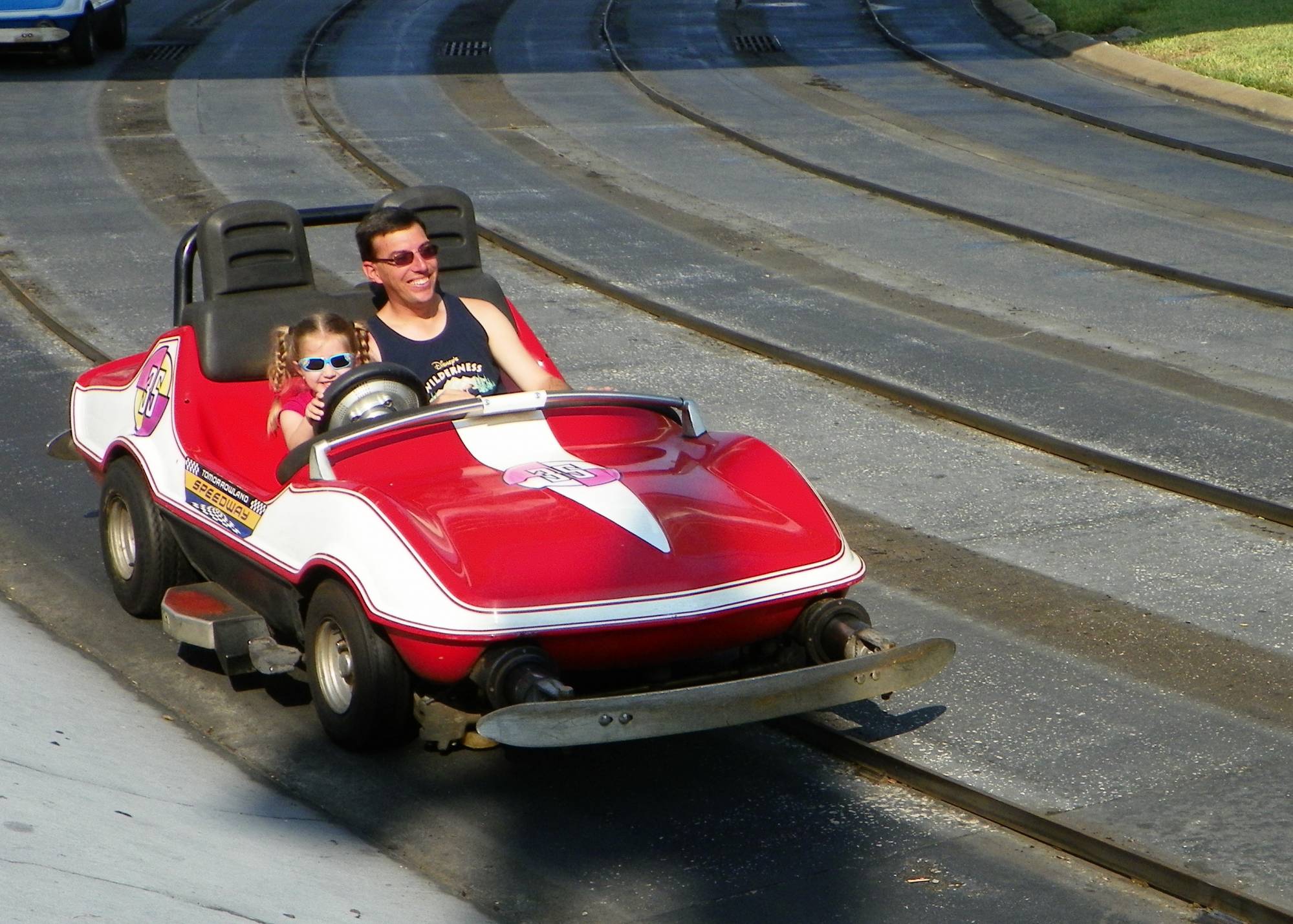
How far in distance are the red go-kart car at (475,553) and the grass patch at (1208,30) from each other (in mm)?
14859

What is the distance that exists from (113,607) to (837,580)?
2740mm

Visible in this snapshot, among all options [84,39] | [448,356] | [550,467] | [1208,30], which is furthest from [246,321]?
[1208,30]

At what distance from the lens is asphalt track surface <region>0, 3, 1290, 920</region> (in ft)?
13.8

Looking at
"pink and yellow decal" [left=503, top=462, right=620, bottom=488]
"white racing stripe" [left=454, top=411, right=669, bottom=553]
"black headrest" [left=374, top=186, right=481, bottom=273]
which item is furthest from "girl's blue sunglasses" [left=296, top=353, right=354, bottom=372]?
"black headrest" [left=374, top=186, right=481, bottom=273]

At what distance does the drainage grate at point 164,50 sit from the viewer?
806 inches

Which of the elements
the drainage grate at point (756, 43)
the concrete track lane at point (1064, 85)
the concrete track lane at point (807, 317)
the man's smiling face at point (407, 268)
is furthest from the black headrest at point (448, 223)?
the drainage grate at point (756, 43)

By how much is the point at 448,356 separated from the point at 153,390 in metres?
1.01

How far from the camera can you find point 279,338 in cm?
543

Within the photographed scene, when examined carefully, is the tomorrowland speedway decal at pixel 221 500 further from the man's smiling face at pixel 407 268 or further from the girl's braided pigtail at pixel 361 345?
the man's smiling face at pixel 407 268

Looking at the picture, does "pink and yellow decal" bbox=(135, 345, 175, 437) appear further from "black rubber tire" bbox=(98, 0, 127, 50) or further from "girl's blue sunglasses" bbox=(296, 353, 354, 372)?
"black rubber tire" bbox=(98, 0, 127, 50)

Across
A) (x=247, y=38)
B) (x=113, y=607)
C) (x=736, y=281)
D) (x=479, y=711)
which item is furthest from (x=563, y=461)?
(x=247, y=38)

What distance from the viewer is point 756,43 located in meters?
21.4

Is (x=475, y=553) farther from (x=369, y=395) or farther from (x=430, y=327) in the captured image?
(x=430, y=327)

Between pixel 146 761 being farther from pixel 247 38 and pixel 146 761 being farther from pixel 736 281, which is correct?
pixel 247 38
